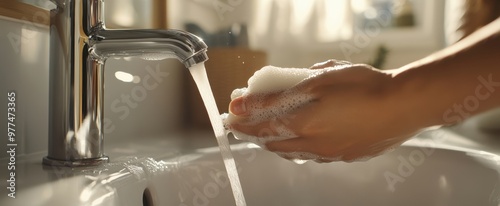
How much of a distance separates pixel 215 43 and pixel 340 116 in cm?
71

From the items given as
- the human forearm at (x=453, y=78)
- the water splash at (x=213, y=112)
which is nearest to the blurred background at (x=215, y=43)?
the water splash at (x=213, y=112)

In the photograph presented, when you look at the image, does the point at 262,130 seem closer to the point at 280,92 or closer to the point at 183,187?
the point at 280,92

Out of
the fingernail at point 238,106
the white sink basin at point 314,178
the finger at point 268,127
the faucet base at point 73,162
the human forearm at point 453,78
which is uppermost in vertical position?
the human forearm at point 453,78

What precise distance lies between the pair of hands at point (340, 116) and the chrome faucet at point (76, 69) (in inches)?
5.1

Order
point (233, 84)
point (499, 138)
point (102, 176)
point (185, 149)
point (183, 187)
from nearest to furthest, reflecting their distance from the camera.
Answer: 1. point (102, 176)
2. point (183, 187)
3. point (185, 149)
4. point (499, 138)
5. point (233, 84)

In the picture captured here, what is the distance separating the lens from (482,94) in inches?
19.4

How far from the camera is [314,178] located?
2.36 feet

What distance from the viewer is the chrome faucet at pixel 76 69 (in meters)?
0.50

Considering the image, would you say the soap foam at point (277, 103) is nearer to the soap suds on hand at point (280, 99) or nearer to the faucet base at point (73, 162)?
the soap suds on hand at point (280, 99)

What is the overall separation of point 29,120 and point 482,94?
1.65 feet

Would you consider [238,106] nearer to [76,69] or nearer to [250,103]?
[250,103]

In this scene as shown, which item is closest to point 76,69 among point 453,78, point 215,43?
point 453,78

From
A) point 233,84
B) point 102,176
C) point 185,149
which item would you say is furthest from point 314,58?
point 102,176

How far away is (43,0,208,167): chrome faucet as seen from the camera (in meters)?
0.50
